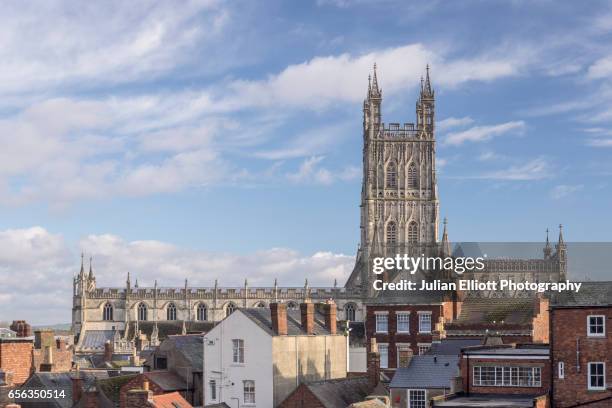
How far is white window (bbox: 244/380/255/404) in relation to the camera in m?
56.1

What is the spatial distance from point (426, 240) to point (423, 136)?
16.1 meters

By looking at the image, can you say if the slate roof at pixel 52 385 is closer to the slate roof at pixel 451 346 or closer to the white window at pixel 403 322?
the slate roof at pixel 451 346

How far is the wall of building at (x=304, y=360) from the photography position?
56.0 m

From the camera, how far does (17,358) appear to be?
53.6 m

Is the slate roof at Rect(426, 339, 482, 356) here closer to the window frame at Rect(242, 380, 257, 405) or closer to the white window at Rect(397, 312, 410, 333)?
the window frame at Rect(242, 380, 257, 405)

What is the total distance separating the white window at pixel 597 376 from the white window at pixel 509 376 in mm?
2681

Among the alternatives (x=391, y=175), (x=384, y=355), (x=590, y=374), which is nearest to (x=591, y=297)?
(x=590, y=374)

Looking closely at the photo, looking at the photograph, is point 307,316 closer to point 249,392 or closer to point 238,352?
point 238,352

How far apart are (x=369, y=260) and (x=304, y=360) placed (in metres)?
89.6

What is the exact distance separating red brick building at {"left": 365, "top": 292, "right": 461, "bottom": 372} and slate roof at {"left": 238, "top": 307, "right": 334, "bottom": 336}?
1095 centimetres

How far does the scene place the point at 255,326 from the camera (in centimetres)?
5622

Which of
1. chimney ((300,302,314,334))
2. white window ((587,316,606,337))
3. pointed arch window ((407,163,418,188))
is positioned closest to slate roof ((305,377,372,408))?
chimney ((300,302,314,334))

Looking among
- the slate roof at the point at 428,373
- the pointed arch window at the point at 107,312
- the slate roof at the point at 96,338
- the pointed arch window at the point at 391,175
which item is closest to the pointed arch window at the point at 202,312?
the pointed arch window at the point at 107,312

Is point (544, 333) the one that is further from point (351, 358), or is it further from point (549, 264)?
point (549, 264)
